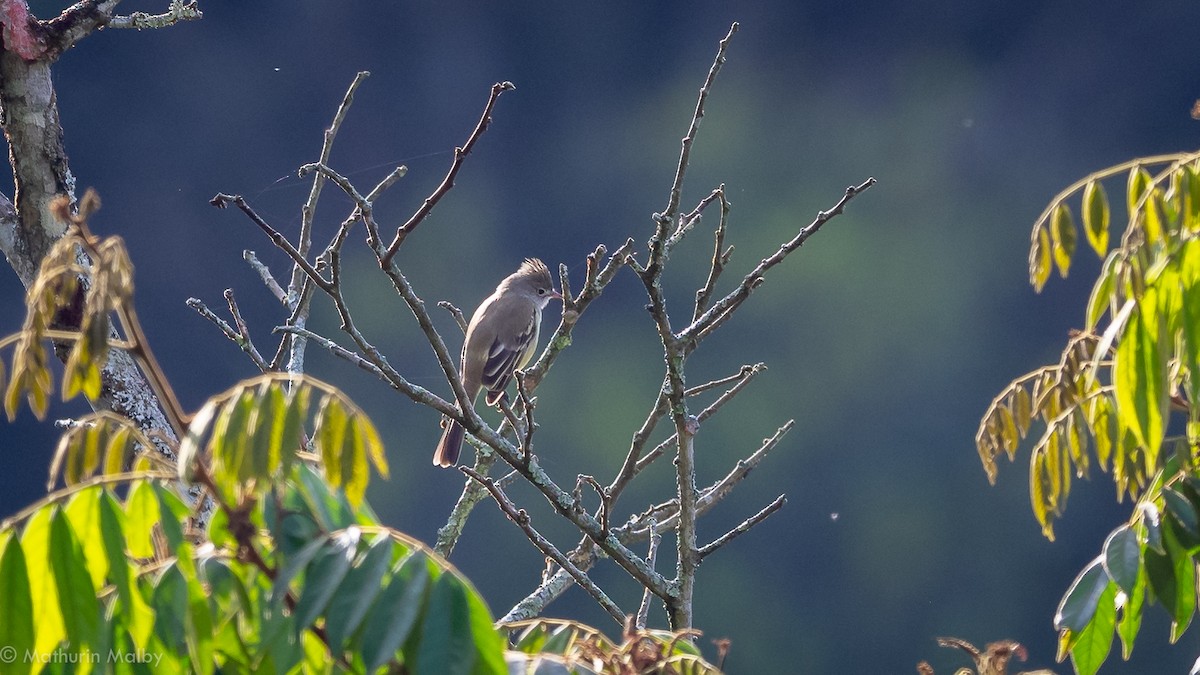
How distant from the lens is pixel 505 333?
600 centimetres

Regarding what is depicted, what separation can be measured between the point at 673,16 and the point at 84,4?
8001 millimetres

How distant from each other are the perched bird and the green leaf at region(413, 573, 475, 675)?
441 cm

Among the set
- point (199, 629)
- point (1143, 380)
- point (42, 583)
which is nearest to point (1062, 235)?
point (1143, 380)

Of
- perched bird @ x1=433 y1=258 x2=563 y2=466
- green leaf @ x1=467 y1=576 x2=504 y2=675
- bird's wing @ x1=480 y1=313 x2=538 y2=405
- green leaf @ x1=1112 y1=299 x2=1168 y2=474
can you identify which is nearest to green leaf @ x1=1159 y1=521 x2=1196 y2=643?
green leaf @ x1=1112 y1=299 x2=1168 y2=474

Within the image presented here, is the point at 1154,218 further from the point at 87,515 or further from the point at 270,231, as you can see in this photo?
the point at 270,231

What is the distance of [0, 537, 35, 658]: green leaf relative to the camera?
3.85 feet

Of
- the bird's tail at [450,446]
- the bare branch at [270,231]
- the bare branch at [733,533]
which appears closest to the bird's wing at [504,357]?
the bird's tail at [450,446]

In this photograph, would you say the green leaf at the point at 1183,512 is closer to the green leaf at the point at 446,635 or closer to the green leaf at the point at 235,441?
the green leaf at the point at 446,635

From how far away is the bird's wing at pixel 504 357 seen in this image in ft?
19.2

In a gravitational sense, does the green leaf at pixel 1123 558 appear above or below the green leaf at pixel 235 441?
below

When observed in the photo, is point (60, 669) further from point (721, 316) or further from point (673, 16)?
point (673, 16)

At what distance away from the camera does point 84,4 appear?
324cm

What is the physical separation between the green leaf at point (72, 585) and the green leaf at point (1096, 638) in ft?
3.61

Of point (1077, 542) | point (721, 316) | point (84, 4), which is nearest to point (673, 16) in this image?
point (1077, 542)
